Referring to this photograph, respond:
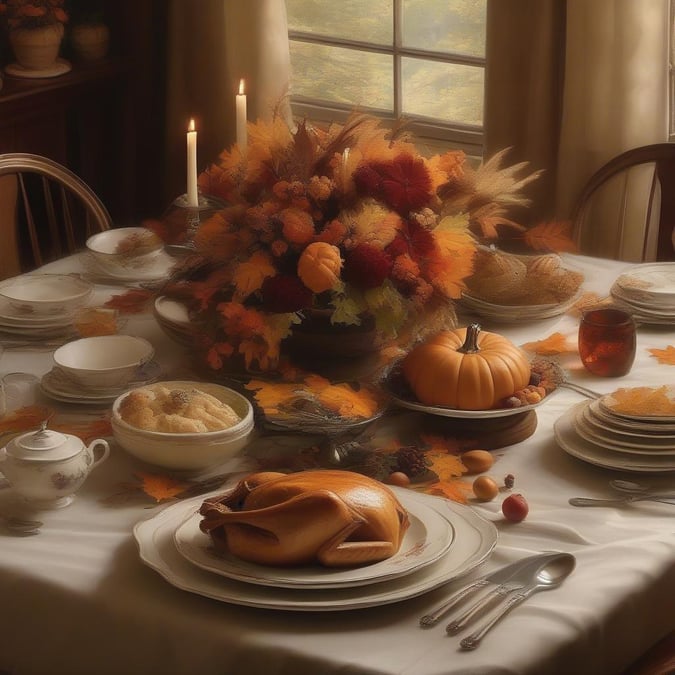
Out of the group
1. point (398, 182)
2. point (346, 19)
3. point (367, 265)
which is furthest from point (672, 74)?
point (367, 265)

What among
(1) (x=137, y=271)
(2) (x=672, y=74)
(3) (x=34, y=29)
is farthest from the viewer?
(3) (x=34, y=29)

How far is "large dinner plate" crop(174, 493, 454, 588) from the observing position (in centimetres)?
114

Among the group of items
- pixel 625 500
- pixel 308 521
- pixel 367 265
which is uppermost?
pixel 367 265

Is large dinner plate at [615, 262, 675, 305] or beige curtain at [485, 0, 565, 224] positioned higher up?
beige curtain at [485, 0, 565, 224]

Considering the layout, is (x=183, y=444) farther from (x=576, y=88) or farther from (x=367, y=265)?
(x=576, y=88)

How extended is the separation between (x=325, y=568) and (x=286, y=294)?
418 mm

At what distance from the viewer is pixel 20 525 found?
1318 millimetres

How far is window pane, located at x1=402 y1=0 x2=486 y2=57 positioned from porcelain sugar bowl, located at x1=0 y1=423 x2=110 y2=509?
2037 millimetres

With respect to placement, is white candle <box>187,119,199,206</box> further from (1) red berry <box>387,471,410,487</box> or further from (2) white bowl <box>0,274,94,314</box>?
(1) red berry <box>387,471,410,487</box>

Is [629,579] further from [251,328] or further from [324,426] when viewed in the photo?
[251,328]

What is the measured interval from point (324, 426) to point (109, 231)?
943mm

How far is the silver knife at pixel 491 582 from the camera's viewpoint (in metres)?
1.12

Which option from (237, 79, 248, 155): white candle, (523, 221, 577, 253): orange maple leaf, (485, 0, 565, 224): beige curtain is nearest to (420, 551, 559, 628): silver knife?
(523, 221, 577, 253): orange maple leaf

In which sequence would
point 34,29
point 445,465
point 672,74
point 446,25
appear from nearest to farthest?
1. point 445,465
2. point 672,74
3. point 446,25
4. point 34,29
